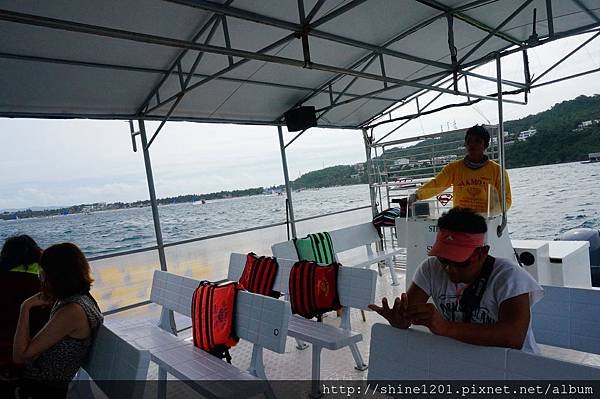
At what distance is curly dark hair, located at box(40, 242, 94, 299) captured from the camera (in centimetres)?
177

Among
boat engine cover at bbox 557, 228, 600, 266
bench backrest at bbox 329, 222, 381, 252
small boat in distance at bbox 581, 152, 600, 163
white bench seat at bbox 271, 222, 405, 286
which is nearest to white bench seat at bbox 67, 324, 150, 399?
white bench seat at bbox 271, 222, 405, 286

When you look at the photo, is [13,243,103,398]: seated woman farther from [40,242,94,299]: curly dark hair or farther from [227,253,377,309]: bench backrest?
[227,253,377,309]: bench backrest

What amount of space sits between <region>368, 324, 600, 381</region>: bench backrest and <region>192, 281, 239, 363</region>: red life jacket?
1.09 meters

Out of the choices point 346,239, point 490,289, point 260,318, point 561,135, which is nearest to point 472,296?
point 490,289

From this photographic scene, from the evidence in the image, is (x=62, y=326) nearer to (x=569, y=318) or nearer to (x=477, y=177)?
(x=569, y=318)

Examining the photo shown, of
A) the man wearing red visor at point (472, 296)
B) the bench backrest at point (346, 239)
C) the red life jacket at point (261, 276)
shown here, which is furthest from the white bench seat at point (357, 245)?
the man wearing red visor at point (472, 296)

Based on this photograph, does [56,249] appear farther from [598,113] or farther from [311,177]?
[311,177]

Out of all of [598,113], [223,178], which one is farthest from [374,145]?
[223,178]

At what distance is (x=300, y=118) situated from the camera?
5047 mm

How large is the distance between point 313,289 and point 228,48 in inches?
69.9

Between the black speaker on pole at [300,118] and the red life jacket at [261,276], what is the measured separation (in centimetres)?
216

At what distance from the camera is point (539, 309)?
174cm

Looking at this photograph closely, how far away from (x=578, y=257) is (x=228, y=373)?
3.23 m

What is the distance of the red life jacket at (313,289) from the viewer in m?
2.89
